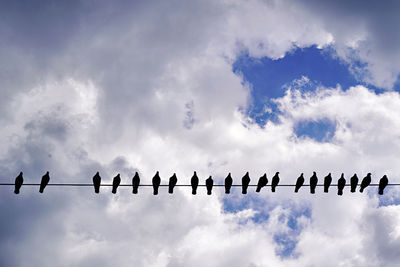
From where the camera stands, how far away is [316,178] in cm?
2319

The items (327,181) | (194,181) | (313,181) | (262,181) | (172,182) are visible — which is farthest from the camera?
(262,181)

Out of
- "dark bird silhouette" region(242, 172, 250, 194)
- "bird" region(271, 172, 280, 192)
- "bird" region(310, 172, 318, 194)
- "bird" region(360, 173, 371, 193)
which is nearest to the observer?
"bird" region(310, 172, 318, 194)

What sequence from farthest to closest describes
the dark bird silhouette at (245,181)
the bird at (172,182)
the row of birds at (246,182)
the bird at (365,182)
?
the bird at (365,182)
the dark bird silhouette at (245,181)
the bird at (172,182)
the row of birds at (246,182)

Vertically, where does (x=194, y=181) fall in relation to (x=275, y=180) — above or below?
below

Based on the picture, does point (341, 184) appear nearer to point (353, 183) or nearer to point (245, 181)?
point (353, 183)

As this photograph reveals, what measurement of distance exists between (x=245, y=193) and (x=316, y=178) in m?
3.90

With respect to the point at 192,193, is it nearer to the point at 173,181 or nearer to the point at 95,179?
the point at 173,181

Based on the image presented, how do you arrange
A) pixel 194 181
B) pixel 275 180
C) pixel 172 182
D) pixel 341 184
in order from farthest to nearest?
1. pixel 194 181
2. pixel 275 180
3. pixel 172 182
4. pixel 341 184

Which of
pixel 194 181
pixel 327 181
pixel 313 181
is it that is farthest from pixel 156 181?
pixel 327 181

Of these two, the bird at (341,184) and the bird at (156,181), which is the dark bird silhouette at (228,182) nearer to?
the bird at (156,181)

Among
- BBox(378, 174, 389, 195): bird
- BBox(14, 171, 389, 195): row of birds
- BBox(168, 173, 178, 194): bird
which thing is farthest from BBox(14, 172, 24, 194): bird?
BBox(378, 174, 389, 195): bird

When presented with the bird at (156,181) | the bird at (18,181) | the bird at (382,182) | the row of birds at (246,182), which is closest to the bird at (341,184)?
the row of birds at (246,182)

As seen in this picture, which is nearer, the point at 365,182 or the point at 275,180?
the point at 275,180

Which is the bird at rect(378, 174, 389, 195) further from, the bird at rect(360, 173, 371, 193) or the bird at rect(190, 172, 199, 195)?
the bird at rect(190, 172, 199, 195)
